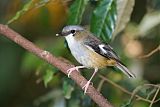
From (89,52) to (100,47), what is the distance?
0.14 metres

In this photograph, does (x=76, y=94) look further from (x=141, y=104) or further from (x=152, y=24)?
(x=152, y=24)

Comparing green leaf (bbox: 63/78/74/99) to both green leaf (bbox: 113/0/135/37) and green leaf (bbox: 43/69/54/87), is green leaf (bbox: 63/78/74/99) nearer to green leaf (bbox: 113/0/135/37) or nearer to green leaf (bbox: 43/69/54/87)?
green leaf (bbox: 43/69/54/87)

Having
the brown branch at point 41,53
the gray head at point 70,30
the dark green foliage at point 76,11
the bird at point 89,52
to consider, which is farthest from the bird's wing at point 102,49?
the brown branch at point 41,53

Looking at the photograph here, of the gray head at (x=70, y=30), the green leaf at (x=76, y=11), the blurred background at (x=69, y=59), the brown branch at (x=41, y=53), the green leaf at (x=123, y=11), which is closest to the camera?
the brown branch at (x=41, y=53)

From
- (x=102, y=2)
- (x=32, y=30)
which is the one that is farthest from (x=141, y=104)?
(x=32, y=30)

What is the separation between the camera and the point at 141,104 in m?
4.49

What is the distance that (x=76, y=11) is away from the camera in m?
3.58

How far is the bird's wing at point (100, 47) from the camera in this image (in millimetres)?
3858

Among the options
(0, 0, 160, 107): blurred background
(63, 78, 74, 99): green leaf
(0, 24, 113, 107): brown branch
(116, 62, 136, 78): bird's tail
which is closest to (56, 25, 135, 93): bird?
(116, 62, 136, 78): bird's tail

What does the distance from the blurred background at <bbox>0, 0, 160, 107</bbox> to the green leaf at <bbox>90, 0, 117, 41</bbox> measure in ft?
0.98

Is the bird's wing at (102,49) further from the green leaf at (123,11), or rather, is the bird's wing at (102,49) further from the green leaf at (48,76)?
the green leaf at (48,76)

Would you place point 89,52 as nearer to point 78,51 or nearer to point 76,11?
point 78,51

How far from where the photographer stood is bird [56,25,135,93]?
3.93m

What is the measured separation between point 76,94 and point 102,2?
1.10m
